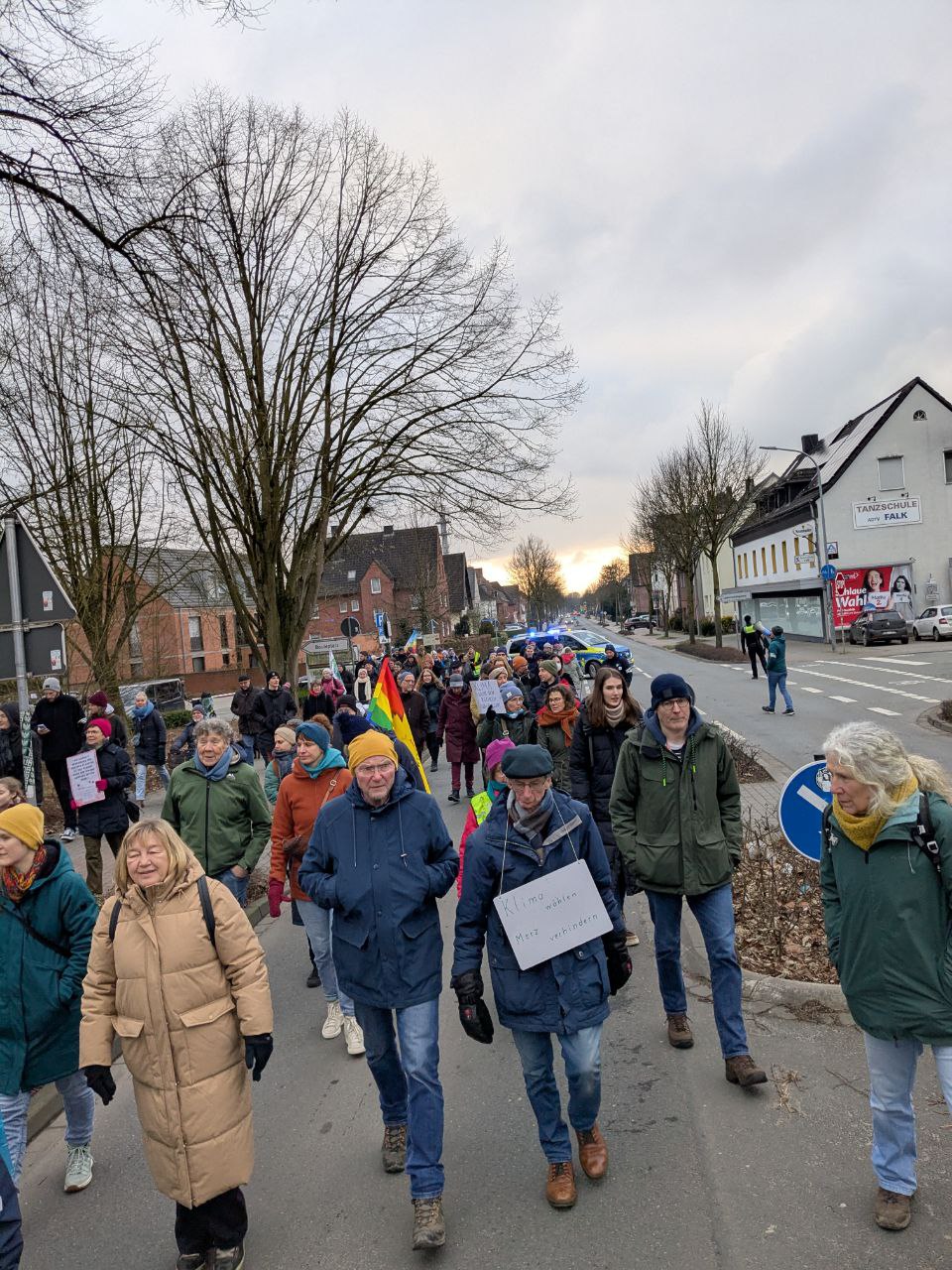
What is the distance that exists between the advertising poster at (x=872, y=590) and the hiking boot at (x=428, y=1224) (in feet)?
140

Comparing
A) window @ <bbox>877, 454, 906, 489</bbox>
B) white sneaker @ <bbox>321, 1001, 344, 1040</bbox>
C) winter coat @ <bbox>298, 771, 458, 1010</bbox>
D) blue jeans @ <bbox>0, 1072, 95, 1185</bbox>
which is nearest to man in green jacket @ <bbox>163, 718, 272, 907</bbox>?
white sneaker @ <bbox>321, 1001, 344, 1040</bbox>

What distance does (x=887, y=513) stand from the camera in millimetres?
43125

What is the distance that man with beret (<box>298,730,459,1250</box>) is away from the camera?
3.50 metres

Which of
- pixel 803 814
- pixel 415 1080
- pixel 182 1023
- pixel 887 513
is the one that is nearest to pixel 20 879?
pixel 182 1023

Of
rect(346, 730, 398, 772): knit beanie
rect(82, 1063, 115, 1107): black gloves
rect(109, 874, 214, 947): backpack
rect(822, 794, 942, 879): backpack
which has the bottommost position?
rect(82, 1063, 115, 1107): black gloves

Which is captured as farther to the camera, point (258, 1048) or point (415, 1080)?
point (415, 1080)

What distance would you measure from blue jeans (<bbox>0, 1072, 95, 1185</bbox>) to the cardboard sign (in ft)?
6.16

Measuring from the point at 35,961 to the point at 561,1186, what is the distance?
2188 mm

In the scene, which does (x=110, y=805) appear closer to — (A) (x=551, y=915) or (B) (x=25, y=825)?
(B) (x=25, y=825)

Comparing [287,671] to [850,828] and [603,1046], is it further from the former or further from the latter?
[850,828]

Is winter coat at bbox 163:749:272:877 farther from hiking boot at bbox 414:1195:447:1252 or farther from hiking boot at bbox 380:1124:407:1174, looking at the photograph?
hiking boot at bbox 414:1195:447:1252

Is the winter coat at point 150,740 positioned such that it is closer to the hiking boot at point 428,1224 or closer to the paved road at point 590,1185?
the paved road at point 590,1185

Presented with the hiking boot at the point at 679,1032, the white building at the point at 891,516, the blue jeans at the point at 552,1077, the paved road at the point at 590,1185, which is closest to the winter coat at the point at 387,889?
the blue jeans at the point at 552,1077

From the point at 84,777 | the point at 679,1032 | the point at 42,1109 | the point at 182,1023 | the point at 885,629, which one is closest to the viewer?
the point at 182,1023
